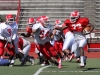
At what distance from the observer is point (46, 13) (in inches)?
991

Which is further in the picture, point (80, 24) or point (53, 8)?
point (53, 8)

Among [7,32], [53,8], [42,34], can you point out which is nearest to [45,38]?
[42,34]

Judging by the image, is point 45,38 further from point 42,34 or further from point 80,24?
point 80,24

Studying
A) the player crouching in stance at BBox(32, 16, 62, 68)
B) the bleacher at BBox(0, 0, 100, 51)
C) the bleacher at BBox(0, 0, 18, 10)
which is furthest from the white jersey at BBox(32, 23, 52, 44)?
the bleacher at BBox(0, 0, 18, 10)

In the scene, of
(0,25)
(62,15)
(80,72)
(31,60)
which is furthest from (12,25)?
(62,15)

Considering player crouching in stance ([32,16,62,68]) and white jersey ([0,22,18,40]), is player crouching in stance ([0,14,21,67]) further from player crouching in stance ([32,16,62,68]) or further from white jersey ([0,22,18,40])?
player crouching in stance ([32,16,62,68])

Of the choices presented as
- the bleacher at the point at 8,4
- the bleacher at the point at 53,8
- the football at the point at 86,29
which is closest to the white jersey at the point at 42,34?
the football at the point at 86,29

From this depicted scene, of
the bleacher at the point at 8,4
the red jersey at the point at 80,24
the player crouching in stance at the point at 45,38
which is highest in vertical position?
the bleacher at the point at 8,4

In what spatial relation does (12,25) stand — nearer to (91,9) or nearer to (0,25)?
(0,25)

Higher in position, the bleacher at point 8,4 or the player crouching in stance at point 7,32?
the bleacher at point 8,4

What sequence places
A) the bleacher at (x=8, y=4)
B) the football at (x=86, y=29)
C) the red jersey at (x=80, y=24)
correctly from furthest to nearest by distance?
1. the bleacher at (x=8, y=4)
2. the football at (x=86, y=29)
3. the red jersey at (x=80, y=24)

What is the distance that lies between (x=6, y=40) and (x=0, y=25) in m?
0.45

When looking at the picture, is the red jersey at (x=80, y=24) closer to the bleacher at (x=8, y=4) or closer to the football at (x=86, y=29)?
the football at (x=86, y=29)

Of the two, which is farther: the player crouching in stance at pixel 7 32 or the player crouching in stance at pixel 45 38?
the player crouching in stance at pixel 7 32
